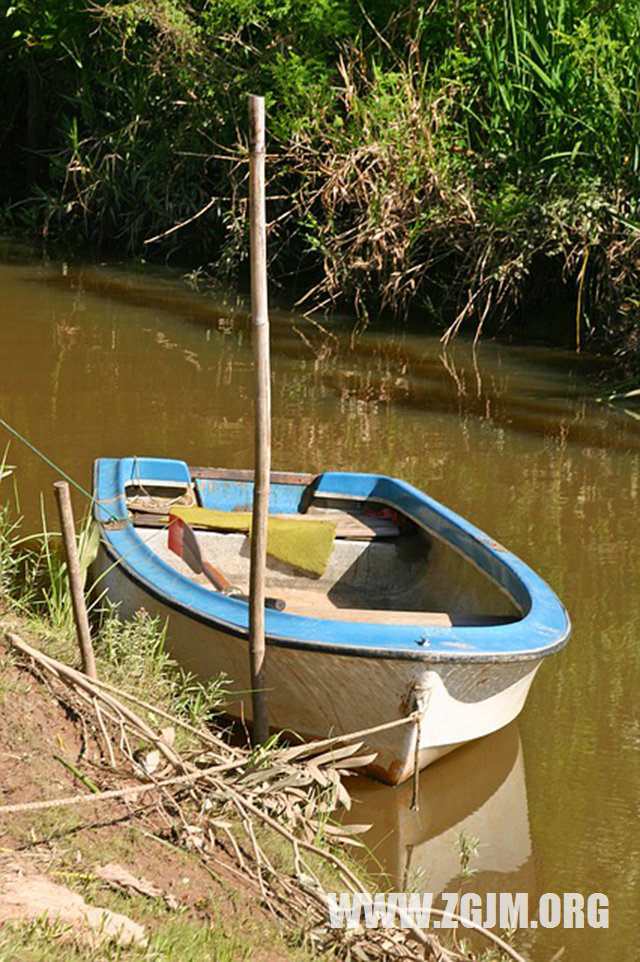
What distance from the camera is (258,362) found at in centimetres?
379

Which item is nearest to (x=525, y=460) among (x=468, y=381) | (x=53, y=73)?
(x=468, y=381)

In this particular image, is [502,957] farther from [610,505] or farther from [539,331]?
[539,331]

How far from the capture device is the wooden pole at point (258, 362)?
3691 mm

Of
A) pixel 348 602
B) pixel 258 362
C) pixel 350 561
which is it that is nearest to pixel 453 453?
pixel 350 561

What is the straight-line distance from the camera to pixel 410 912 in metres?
3.61

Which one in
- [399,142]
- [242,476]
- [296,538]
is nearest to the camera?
[296,538]

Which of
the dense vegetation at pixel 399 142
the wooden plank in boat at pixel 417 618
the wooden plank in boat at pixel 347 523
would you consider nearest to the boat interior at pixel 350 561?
the wooden plank in boat at pixel 347 523

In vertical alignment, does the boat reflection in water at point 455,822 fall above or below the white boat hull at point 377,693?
below

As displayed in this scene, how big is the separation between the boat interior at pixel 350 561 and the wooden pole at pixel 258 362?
109 cm

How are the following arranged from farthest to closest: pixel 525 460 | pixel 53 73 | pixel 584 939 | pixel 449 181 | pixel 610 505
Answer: pixel 53 73 → pixel 449 181 → pixel 525 460 → pixel 610 505 → pixel 584 939

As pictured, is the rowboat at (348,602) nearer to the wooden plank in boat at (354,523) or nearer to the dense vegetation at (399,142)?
the wooden plank in boat at (354,523)

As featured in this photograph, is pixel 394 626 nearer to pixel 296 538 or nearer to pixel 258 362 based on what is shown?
pixel 258 362

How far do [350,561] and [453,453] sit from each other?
2.61m

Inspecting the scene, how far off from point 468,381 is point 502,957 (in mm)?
6655
